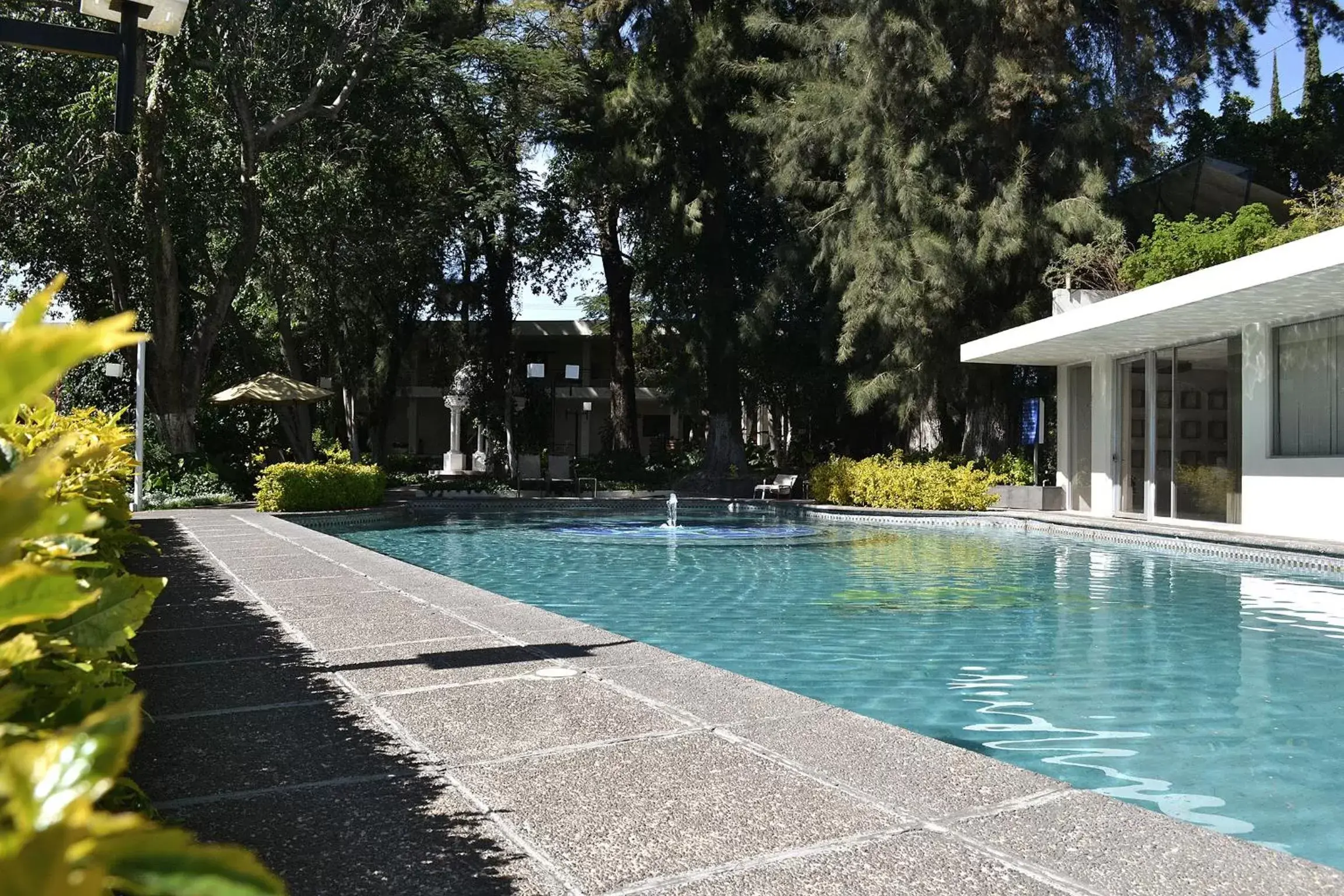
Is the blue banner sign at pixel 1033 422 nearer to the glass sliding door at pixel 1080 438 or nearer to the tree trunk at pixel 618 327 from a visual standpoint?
the glass sliding door at pixel 1080 438

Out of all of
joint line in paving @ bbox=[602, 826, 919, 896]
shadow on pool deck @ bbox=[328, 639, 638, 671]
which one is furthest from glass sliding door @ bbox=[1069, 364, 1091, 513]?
joint line in paving @ bbox=[602, 826, 919, 896]

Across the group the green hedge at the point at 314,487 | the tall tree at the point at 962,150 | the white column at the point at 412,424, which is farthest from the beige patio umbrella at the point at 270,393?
the white column at the point at 412,424

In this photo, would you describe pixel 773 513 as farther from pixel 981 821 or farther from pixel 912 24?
pixel 981 821

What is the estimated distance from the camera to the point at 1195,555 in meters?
13.5

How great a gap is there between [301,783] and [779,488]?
21.2 m

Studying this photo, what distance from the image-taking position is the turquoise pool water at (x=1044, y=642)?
4.90 metres

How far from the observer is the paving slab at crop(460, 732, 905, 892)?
2920mm

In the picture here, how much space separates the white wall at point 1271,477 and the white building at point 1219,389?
0.02 meters

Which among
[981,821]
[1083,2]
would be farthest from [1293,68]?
[981,821]

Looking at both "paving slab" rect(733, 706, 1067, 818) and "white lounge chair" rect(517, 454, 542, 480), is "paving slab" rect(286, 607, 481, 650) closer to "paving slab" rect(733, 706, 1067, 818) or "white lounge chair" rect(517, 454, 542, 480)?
"paving slab" rect(733, 706, 1067, 818)

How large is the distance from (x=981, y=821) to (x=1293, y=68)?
113 ft

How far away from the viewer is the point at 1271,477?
14.3m

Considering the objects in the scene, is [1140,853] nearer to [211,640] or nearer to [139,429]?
[211,640]

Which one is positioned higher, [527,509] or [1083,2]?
[1083,2]
